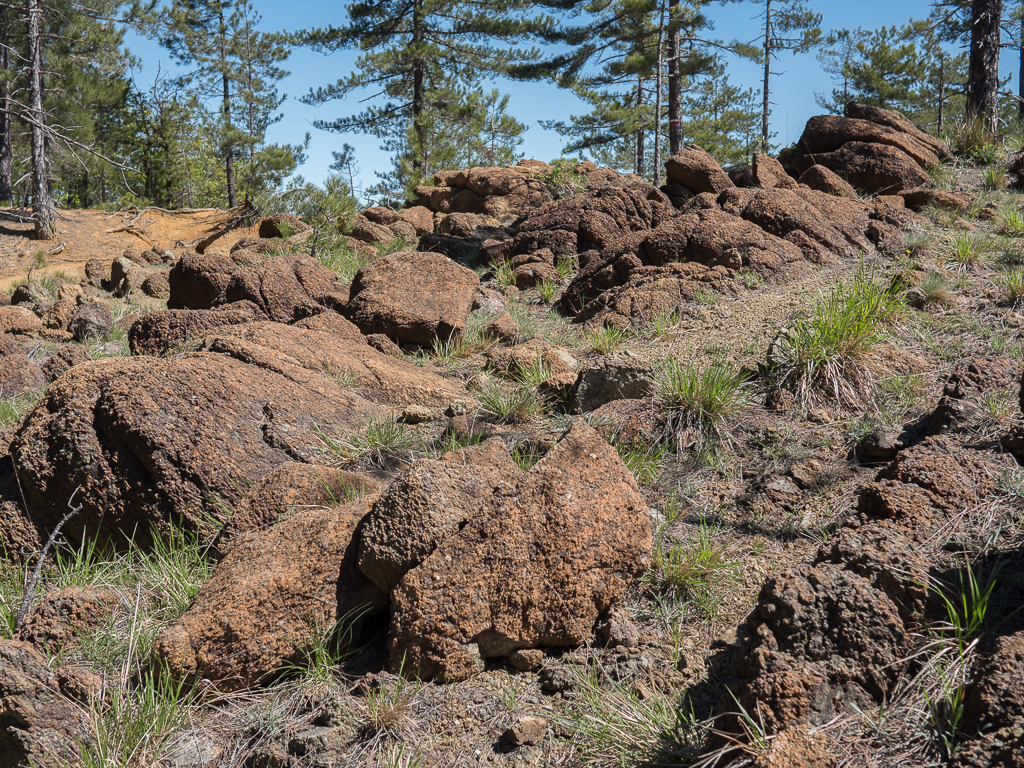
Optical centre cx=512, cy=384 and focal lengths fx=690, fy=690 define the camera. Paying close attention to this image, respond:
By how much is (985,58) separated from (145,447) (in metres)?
13.1

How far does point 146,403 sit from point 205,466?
0.45 m

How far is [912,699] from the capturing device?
183 cm

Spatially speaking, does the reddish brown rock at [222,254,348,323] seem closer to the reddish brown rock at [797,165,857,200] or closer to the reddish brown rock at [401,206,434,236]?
the reddish brown rock at [401,206,434,236]

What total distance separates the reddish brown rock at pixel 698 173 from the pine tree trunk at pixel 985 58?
187 inches

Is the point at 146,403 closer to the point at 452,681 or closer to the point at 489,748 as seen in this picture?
the point at 452,681

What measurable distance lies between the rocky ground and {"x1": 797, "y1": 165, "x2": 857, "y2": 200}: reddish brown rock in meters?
2.62

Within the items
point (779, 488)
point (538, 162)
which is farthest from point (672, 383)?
point (538, 162)

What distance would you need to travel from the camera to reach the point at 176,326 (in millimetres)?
5480

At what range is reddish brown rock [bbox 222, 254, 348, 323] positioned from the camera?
6.06 m

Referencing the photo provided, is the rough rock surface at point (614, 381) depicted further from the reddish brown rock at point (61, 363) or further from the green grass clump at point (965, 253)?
the reddish brown rock at point (61, 363)

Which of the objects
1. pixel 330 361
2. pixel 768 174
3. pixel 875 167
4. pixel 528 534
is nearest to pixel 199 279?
pixel 330 361

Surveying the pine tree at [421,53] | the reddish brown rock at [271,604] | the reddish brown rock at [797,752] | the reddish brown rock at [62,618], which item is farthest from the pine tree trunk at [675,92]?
the reddish brown rock at [797,752]

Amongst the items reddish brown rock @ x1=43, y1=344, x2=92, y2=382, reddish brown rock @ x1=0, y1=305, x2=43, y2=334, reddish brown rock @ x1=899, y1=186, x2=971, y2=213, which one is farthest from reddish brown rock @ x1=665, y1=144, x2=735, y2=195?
reddish brown rock @ x1=0, y1=305, x2=43, y2=334

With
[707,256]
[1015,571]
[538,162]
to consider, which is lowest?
[1015,571]
